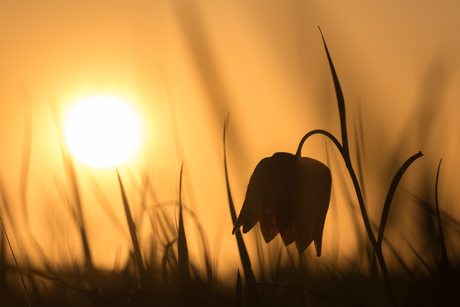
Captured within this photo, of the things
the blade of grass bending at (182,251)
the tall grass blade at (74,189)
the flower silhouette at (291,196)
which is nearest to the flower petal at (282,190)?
the flower silhouette at (291,196)

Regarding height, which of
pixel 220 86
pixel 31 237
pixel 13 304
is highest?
pixel 220 86

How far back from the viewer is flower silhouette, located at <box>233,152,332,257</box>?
59 centimetres

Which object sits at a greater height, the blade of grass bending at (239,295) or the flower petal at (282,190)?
the flower petal at (282,190)

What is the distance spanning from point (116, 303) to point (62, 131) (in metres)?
0.43

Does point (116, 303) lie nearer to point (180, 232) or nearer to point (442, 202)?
point (180, 232)

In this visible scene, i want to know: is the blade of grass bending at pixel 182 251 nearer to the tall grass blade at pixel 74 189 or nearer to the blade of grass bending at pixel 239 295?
the blade of grass bending at pixel 239 295

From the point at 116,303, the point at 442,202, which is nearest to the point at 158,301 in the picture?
the point at 116,303

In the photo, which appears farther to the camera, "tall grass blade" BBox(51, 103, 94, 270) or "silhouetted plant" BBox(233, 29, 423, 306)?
"tall grass blade" BBox(51, 103, 94, 270)

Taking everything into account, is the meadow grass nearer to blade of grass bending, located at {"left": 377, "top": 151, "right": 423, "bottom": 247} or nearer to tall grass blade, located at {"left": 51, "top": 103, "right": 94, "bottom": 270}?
tall grass blade, located at {"left": 51, "top": 103, "right": 94, "bottom": 270}

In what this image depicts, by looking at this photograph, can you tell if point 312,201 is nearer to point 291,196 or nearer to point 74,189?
point 291,196

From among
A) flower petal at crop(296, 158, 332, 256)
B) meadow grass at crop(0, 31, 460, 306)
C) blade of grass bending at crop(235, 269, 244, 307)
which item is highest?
flower petal at crop(296, 158, 332, 256)

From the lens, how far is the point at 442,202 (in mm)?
825

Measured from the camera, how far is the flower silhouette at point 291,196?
0.59 meters

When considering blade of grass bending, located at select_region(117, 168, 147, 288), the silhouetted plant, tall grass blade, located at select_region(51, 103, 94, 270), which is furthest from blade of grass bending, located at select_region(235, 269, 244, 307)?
tall grass blade, located at select_region(51, 103, 94, 270)
